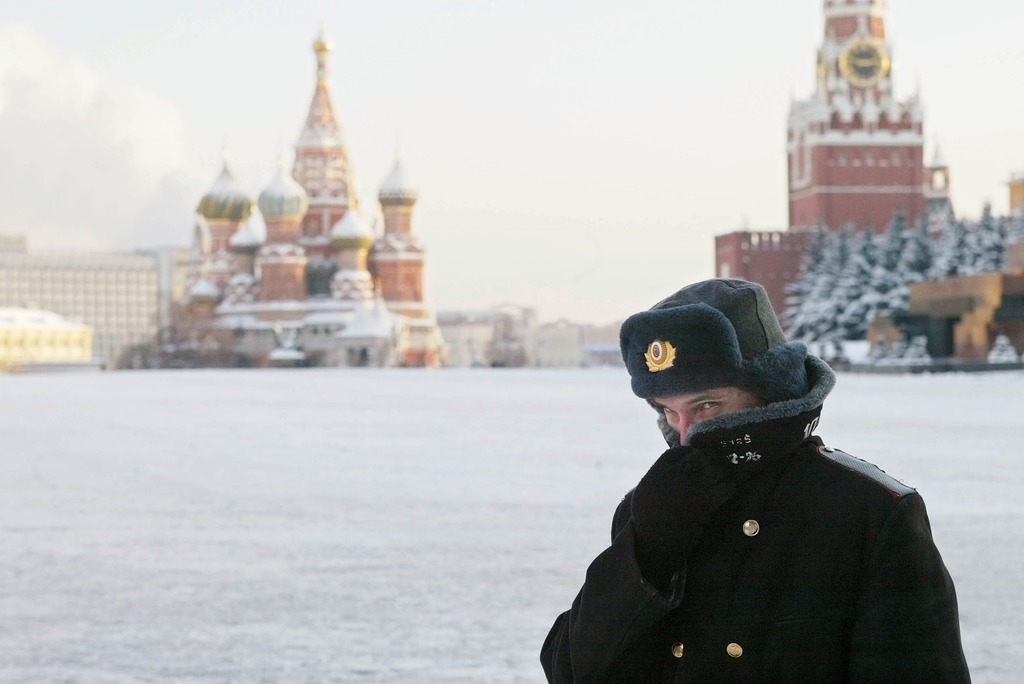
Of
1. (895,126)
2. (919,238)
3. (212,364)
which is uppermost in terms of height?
(895,126)

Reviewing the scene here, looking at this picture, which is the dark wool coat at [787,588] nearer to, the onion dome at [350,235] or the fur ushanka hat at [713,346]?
the fur ushanka hat at [713,346]

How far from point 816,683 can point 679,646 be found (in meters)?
0.17

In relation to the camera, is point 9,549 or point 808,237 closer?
point 9,549

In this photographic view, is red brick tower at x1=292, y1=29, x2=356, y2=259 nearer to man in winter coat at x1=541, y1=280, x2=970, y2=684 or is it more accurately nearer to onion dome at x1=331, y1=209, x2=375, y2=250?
onion dome at x1=331, y1=209, x2=375, y2=250

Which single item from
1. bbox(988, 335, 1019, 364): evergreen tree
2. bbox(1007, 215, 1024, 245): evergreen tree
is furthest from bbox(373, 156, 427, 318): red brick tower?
bbox(988, 335, 1019, 364): evergreen tree

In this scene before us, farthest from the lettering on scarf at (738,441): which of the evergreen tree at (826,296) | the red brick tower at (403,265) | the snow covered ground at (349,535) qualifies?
the red brick tower at (403,265)

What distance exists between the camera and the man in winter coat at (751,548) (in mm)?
1940

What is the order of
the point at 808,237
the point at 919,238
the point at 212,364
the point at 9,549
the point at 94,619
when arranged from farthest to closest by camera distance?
the point at 808,237, the point at 212,364, the point at 919,238, the point at 9,549, the point at 94,619

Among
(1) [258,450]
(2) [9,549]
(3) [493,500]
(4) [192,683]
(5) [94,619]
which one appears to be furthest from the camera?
(1) [258,450]

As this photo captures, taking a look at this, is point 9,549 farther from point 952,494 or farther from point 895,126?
point 895,126

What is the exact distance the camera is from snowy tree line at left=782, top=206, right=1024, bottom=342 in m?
45.4

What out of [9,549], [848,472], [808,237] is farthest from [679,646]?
[808,237]

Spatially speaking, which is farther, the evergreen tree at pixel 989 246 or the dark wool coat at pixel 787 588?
the evergreen tree at pixel 989 246

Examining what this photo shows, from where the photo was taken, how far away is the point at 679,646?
2.03 m
